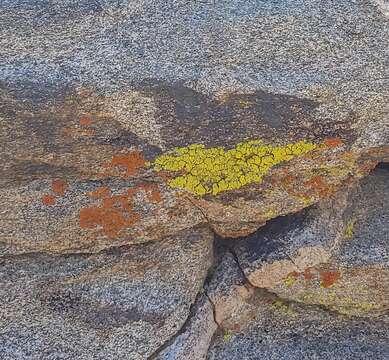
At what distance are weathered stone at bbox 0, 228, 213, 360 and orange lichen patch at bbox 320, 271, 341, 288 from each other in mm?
Answer: 1263

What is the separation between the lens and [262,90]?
459 centimetres

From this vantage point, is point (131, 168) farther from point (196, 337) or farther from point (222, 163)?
point (196, 337)

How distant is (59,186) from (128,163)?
0.77 meters

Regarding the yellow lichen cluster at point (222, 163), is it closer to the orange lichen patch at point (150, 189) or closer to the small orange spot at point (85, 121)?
the orange lichen patch at point (150, 189)

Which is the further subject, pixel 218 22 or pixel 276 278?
pixel 276 278

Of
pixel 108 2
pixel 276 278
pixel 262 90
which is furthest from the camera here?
pixel 276 278

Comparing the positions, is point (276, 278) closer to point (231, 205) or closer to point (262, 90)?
point (231, 205)

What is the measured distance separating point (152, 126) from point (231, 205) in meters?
1.16

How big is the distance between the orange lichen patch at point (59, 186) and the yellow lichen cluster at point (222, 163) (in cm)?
94

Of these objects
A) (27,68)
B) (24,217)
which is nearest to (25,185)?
(24,217)

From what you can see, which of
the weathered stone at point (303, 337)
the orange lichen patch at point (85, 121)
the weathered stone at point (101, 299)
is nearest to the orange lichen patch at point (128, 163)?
the orange lichen patch at point (85, 121)

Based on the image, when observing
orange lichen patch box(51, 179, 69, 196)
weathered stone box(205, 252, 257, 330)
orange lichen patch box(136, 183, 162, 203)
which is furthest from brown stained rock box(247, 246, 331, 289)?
orange lichen patch box(51, 179, 69, 196)

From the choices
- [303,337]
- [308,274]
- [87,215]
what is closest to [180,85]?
[87,215]

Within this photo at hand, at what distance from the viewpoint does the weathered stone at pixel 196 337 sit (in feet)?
17.3
